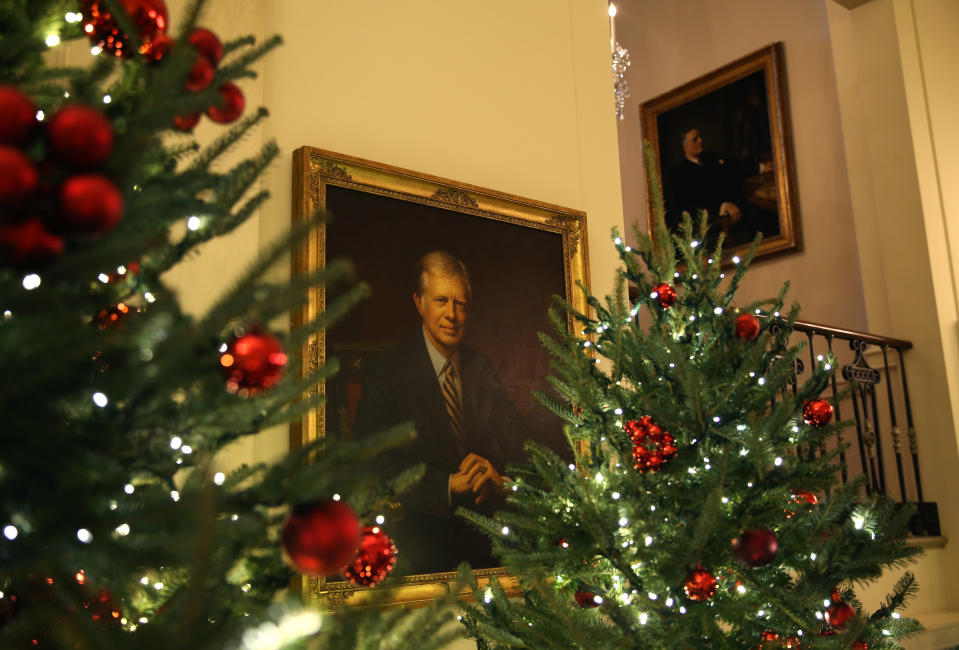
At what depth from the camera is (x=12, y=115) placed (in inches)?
23.3

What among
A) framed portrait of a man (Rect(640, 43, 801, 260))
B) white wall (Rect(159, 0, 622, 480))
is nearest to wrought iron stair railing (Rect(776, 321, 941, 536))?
framed portrait of a man (Rect(640, 43, 801, 260))

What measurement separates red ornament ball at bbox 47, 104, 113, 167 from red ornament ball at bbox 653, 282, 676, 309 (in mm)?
1751

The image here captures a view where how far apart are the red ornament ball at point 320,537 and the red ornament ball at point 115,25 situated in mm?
572

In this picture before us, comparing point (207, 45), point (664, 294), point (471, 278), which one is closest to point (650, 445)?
point (664, 294)

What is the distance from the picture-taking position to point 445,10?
328cm

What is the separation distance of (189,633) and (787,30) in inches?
282

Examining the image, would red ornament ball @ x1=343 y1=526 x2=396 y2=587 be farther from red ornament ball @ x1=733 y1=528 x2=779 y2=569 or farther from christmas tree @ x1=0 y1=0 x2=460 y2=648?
red ornament ball @ x1=733 y1=528 x2=779 y2=569

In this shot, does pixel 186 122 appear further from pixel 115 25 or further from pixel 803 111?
pixel 803 111

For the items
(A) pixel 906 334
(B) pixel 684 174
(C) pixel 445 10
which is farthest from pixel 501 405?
(B) pixel 684 174

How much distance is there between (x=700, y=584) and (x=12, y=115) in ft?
5.10

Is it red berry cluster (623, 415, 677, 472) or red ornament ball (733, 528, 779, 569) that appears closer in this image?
red ornament ball (733, 528, 779, 569)

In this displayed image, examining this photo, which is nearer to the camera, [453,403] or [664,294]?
[664,294]

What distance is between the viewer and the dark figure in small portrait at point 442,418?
2.67 meters

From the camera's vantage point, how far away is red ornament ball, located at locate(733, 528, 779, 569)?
163cm
